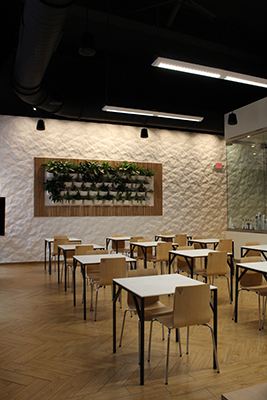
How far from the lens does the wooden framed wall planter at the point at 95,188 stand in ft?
31.3

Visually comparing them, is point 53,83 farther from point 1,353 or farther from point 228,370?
point 228,370

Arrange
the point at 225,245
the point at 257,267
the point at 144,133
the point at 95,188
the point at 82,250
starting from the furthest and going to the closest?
1. the point at 95,188
2. the point at 144,133
3. the point at 225,245
4. the point at 82,250
5. the point at 257,267

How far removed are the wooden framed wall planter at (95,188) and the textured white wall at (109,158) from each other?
0.20 m

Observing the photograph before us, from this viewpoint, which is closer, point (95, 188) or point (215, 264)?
point (215, 264)

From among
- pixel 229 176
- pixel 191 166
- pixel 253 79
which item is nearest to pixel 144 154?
pixel 191 166

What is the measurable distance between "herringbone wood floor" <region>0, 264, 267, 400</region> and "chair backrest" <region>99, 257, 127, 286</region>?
0.56 meters

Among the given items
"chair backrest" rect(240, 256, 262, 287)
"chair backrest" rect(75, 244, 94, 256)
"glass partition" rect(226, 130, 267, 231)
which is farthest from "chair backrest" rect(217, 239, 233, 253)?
"chair backrest" rect(75, 244, 94, 256)

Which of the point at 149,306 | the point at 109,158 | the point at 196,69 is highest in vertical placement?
the point at 196,69

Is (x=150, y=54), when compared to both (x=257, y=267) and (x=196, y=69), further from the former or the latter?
(x=257, y=267)

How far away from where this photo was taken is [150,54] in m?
7.85

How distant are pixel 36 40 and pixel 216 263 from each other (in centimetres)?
437

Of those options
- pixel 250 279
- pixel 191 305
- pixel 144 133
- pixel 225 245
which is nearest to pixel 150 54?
pixel 144 133

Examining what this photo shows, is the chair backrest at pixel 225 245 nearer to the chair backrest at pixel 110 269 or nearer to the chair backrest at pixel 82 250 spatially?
the chair backrest at pixel 82 250

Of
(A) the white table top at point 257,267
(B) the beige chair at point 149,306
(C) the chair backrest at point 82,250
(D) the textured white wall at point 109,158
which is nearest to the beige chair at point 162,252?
(C) the chair backrest at point 82,250
